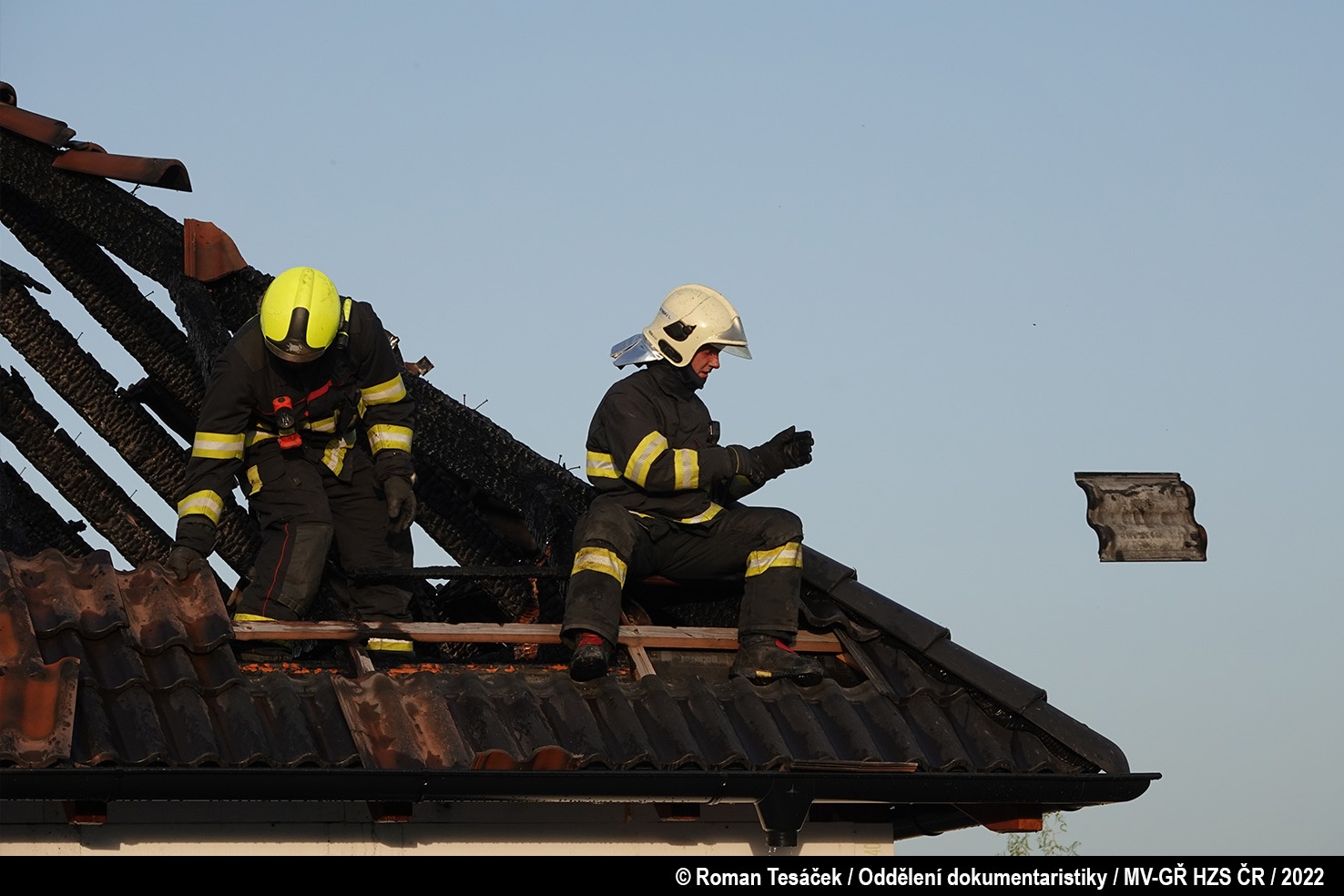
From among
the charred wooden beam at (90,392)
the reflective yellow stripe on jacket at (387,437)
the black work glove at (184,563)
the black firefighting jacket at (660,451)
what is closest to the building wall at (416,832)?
the black work glove at (184,563)

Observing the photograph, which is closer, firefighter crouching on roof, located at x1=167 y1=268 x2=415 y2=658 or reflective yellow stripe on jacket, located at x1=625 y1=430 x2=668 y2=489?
reflective yellow stripe on jacket, located at x1=625 y1=430 x2=668 y2=489

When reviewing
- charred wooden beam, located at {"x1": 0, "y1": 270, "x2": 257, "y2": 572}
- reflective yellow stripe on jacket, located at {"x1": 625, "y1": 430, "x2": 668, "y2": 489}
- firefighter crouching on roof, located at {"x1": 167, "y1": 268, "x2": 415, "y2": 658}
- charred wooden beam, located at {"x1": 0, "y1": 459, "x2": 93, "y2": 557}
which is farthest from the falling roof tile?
charred wooden beam, located at {"x1": 0, "y1": 459, "x2": 93, "y2": 557}

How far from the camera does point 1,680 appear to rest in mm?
5719

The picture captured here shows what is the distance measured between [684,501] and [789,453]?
18.1 inches

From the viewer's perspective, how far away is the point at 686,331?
7453 millimetres

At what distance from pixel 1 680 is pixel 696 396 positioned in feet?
9.96

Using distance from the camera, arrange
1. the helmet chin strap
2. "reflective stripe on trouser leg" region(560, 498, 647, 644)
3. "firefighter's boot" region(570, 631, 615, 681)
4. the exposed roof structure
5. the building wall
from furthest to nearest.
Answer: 1. the helmet chin strap
2. "reflective stripe on trouser leg" region(560, 498, 647, 644)
3. "firefighter's boot" region(570, 631, 615, 681)
4. the building wall
5. the exposed roof structure

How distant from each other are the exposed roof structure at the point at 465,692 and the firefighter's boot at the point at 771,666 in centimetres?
7

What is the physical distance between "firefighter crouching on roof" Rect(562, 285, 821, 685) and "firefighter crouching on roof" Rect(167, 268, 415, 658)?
0.82 meters

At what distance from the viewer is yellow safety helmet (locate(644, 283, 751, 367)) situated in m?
7.46

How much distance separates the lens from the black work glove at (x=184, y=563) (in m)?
6.88

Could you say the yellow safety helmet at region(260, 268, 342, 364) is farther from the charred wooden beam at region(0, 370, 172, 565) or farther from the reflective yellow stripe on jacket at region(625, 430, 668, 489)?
the charred wooden beam at region(0, 370, 172, 565)

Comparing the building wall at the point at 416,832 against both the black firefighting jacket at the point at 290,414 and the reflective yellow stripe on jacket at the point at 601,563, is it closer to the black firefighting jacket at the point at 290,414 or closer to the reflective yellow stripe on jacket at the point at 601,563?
the reflective yellow stripe on jacket at the point at 601,563
